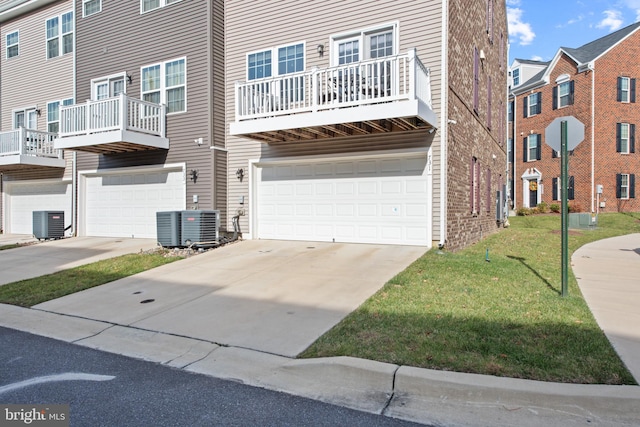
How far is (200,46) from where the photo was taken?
12664 millimetres

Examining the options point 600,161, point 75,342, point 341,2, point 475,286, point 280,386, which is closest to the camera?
point 280,386

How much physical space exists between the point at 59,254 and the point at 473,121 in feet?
41.0

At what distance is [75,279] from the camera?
819cm

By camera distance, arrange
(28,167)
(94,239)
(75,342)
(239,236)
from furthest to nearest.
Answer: (28,167), (94,239), (239,236), (75,342)

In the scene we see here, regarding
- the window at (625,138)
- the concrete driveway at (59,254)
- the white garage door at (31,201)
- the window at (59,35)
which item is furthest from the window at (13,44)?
the window at (625,138)

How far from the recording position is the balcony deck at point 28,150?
15336mm

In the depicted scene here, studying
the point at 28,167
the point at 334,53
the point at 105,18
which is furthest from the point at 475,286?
the point at 28,167

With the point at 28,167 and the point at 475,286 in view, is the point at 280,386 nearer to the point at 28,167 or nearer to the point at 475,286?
the point at 475,286

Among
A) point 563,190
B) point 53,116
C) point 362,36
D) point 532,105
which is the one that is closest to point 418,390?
point 563,190

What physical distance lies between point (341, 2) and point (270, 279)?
25.4 ft

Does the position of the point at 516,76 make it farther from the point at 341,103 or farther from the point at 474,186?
the point at 341,103

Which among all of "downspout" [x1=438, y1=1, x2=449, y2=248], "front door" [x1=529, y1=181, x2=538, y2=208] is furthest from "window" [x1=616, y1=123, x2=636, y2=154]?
"downspout" [x1=438, y1=1, x2=449, y2=248]

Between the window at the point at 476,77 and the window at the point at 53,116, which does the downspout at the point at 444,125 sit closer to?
the window at the point at 476,77

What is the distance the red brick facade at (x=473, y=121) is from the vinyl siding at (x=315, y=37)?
54cm
